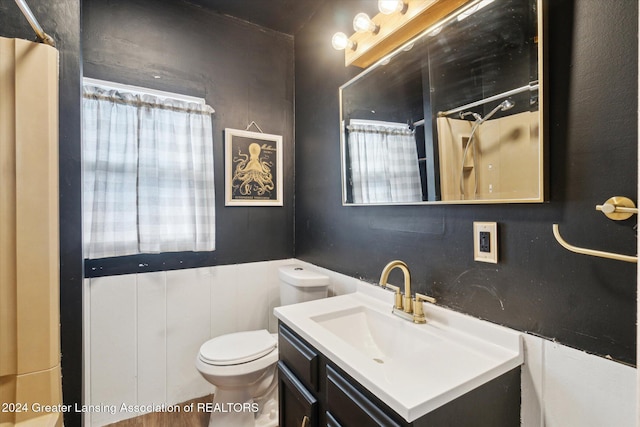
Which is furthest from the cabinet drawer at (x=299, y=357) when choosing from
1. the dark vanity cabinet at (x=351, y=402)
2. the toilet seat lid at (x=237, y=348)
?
the toilet seat lid at (x=237, y=348)

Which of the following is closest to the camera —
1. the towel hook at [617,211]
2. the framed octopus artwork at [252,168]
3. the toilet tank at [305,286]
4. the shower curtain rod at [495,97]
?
the towel hook at [617,211]

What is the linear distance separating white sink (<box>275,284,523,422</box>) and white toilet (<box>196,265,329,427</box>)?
1.28 feet

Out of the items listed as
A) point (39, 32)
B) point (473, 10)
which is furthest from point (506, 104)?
point (39, 32)

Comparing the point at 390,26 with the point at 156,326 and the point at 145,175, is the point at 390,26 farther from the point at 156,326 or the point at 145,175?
the point at 156,326

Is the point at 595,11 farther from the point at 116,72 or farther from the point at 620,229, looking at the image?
the point at 116,72

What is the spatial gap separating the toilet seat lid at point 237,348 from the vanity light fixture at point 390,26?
64.3 inches

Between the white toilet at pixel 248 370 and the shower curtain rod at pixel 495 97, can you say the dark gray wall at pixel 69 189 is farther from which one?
the shower curtain rod at pixel 495 97

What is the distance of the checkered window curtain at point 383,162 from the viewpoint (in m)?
1.29

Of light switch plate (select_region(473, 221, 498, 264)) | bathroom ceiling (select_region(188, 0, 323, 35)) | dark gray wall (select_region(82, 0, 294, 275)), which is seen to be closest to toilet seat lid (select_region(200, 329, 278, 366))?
dark gray wall (select_region(82, 0, 294, 275))

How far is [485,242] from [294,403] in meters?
0.98

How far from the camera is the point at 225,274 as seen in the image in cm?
202

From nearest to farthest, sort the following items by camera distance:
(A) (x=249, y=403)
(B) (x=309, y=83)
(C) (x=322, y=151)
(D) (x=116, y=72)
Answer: (A) (x=249, y=403) → (D) (x=116, y=72) → (C) (x=322, y=151) → (B) (x=309, y=83)

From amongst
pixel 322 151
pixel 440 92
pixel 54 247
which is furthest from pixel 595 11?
pixel 54 247

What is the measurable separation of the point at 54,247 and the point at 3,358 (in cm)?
38
